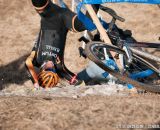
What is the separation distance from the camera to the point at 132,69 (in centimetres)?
956

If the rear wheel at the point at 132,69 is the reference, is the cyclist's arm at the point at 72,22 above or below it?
above

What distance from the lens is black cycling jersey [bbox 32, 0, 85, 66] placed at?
1018 centimetres

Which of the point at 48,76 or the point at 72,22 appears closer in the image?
the point at 72,22

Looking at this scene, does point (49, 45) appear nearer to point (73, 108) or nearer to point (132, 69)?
point (132, 69)

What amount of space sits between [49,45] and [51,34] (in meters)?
0.28

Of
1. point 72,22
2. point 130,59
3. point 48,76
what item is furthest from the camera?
point 48,76

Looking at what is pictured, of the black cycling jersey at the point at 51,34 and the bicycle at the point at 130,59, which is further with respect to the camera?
the black cycling jersey at the point at 51,34

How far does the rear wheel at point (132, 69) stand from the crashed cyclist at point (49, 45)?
1.07 meters

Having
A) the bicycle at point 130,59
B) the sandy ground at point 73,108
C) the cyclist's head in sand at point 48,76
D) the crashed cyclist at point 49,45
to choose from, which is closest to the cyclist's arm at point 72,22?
the crashed cyclist at point 49,45

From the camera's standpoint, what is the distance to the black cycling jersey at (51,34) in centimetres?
1018

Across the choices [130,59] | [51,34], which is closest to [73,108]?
[130,59]

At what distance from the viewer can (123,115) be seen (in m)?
7.07

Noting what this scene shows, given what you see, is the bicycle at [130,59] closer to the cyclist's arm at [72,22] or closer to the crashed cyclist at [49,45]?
the cyclist's arm at [72,22]

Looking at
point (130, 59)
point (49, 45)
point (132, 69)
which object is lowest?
point (132, 69)
